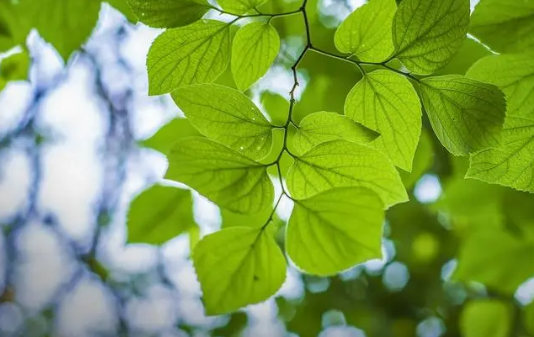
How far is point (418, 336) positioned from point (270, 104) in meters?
1.06

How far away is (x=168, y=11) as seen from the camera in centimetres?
27

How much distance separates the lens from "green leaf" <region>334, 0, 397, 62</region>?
0.30 meters

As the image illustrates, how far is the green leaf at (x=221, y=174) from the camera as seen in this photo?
0.26 meters

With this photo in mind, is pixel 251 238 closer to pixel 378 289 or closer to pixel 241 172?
pixel 241 172

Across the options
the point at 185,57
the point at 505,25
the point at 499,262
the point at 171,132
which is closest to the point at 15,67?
the point at 171,132

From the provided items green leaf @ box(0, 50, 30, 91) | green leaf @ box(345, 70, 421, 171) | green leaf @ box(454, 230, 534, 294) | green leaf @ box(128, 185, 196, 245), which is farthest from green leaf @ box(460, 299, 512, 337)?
green leaf @ box(0, 50, 30, 91)

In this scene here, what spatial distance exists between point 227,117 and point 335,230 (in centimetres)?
8

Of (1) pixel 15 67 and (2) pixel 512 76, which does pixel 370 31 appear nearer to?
(2) pixel 512 76

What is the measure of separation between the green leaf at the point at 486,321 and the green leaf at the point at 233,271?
1.91 feet

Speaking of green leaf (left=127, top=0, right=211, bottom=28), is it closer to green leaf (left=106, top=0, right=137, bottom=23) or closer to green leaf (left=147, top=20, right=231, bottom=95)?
green leaf (left=147, top=20, right=231, bottom=95)

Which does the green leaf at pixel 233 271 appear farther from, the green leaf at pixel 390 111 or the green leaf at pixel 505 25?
the green leaf at pixel 505 25

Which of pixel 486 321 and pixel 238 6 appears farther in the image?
pixel 486 321

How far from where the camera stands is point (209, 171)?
0.86ft

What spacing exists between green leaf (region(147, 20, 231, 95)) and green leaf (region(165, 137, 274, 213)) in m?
0.04
